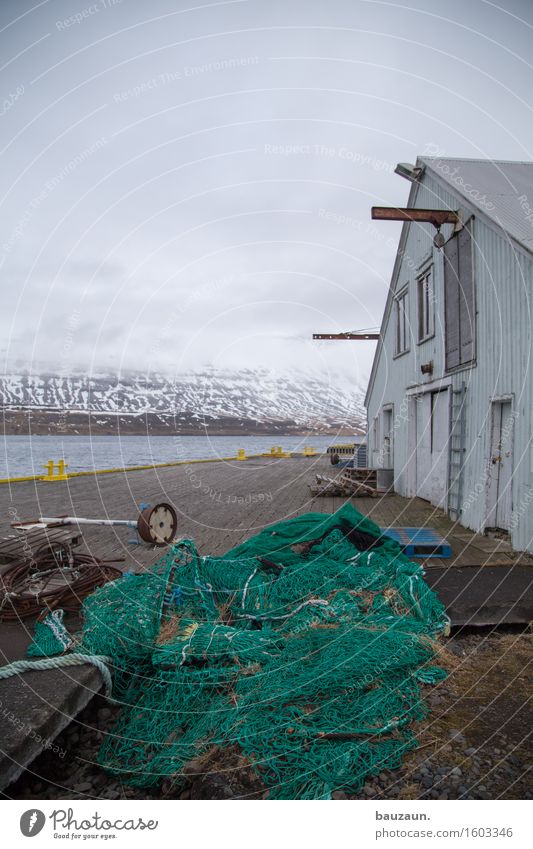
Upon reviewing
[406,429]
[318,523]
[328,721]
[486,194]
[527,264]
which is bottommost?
[328,721]

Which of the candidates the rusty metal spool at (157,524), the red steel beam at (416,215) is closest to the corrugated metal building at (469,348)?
the red steel beam at (416,215)

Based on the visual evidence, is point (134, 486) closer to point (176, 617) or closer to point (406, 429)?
point (406, 429)

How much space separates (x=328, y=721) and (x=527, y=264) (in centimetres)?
665

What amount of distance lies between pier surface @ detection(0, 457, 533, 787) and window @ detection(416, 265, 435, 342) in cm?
412

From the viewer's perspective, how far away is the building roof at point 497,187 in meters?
8.22

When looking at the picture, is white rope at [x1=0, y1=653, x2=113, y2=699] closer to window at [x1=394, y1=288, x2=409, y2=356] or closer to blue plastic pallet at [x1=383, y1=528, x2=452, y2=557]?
blue plastic pallet at [x1=383, y1=528, x2=452, y2=557]

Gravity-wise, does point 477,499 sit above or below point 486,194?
below

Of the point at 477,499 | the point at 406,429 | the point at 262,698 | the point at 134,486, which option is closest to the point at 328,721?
the point at 262,698

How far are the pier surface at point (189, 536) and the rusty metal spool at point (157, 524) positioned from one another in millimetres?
203

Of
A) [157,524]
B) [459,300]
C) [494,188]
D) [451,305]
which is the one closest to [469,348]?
[459,300]

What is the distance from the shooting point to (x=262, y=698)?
3.42 metres

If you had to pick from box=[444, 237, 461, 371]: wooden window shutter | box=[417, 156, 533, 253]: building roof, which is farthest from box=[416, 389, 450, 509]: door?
box=[417, 156, 533, 253]: building roof

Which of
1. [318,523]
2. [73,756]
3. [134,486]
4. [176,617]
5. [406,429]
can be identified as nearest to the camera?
[73,756]

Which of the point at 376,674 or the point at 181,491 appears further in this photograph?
the point at 181,491
